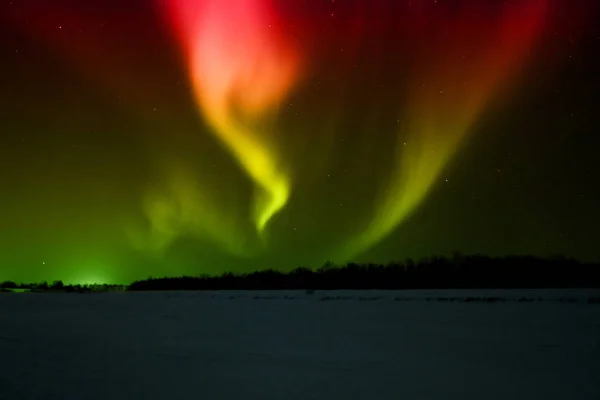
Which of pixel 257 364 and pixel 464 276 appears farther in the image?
pixel 464 276

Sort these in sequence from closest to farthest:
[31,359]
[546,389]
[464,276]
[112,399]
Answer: [112,399] < [546,389] < [31,359] < [464,276]

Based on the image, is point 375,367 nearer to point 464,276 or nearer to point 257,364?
point 257,364

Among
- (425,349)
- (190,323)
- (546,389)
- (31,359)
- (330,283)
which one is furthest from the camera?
(330,283)

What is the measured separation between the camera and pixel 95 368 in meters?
8.15

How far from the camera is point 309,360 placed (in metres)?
8.72

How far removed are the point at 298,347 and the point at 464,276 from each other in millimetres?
45804

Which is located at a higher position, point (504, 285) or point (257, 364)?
point (504, 285)

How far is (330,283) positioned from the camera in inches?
2276

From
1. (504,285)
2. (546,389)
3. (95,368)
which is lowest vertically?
(546,389)

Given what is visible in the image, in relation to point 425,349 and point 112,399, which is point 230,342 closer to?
point 425,349

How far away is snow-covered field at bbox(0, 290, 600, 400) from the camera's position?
6.58 meters

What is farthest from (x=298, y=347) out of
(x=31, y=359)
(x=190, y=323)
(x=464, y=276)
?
(x=464, y=276)

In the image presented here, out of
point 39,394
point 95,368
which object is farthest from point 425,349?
point 39,394

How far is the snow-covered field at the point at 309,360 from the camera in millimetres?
6582
